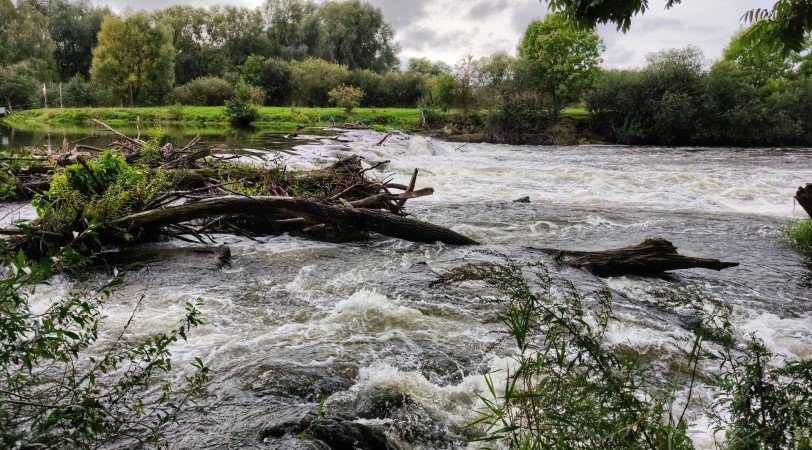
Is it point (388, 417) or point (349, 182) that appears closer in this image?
point (388, 417)

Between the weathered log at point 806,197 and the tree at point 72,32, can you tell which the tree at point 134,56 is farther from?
the weathered log at point 806,197

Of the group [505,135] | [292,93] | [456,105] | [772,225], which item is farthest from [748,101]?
[292,93]

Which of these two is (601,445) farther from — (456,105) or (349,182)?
(456,105)

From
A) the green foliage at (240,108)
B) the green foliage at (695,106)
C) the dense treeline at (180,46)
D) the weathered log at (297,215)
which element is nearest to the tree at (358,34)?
the dense treeline at (180,46)

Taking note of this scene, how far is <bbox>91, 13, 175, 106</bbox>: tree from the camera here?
4781 centimetres

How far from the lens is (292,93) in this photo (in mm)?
53594

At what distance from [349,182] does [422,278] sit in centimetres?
339

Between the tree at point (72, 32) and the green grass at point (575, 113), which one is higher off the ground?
the tree at point (72, 32)

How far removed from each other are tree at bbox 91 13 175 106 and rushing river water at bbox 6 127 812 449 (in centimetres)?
4853

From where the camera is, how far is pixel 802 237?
28.0 feet

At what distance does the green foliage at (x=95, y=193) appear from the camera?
585 cm

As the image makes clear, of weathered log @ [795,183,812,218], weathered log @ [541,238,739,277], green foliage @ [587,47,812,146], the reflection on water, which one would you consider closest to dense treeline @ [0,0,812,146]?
green foliage @ [587,47,812,146]

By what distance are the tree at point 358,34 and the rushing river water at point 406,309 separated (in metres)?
68.2

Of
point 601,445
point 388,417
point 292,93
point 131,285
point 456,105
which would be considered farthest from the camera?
point 292,93
